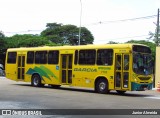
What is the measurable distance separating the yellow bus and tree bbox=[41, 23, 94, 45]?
204 ft

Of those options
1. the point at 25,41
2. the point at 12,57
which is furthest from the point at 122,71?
the point at 25,41

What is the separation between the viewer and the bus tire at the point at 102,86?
2212 centimetres

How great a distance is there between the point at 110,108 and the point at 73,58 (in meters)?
10.2

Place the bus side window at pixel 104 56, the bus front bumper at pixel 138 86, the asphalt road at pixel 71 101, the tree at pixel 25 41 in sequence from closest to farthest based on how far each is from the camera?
the asphalt road at pixel 71 101, the bus front bumper at pixel 138 86, the bus side window at pixel 104 56, the tree at pixel 25 41

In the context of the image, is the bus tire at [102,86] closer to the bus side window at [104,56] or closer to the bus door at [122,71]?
the bus door at [122,71]

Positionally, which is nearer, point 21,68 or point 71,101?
point 71,101

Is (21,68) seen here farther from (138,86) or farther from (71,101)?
(71,101)

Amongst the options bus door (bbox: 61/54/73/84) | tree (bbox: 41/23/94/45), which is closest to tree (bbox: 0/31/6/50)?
tree (bbox: 41/23/94/45)

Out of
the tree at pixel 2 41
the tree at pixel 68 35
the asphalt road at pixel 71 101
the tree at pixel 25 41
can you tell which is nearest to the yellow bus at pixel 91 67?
the asphalt road at pixel 71 101

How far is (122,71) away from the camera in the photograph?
21328 millimetres

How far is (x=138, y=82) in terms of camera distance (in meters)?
21.0

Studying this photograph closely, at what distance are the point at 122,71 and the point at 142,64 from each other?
1.26 m

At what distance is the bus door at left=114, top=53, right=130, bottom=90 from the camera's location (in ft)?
69.4

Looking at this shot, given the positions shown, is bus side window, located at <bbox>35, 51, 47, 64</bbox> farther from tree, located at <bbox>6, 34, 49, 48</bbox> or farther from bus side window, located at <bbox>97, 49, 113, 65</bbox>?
tree, located at <bbox>6, 34, 49, 48</bbox>
